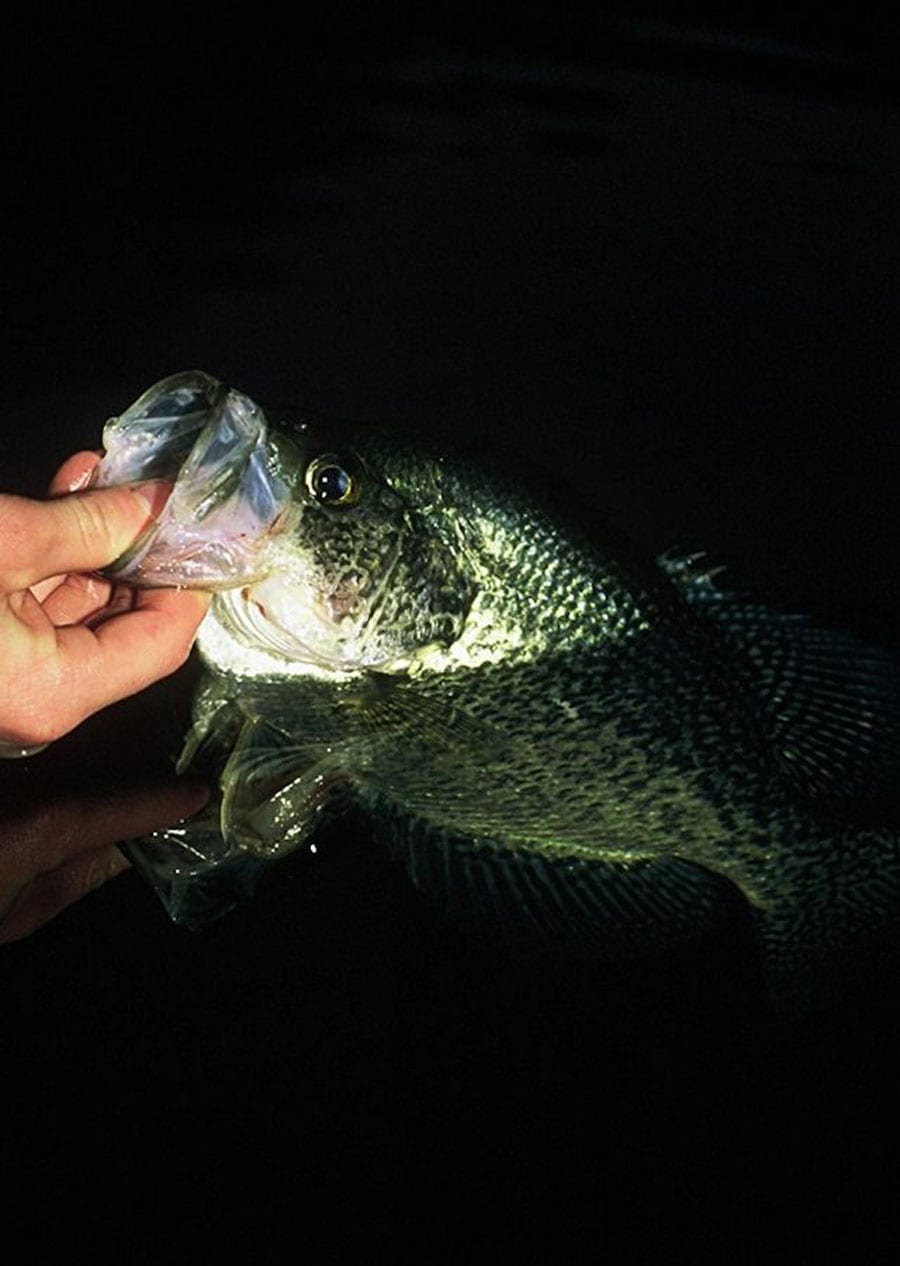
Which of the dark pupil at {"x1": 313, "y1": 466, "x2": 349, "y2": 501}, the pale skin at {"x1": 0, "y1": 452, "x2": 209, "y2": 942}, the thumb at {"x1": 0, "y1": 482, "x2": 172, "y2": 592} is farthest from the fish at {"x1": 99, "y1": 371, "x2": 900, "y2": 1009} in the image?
the thumb at {"x1": 0, "y1": 482, "x2": 172, "y2": 592}

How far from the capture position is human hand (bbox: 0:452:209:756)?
2.44 metres

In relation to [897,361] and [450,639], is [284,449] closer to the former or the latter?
[450,639]

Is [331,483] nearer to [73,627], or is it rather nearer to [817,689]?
[73,627]

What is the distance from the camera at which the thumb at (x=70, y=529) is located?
2385 mm

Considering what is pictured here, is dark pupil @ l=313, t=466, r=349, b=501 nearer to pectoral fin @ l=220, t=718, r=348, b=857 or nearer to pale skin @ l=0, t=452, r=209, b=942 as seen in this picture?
pale skin @ l=0, t=452, r=209, b=942

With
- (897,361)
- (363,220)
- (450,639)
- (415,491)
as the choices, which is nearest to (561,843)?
(450,639)

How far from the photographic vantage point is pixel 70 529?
2.49 m

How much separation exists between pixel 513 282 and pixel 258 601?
332 centimetres

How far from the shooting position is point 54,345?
5.46m

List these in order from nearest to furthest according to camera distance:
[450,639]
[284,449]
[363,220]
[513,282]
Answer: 1. [284,449]
2. [450,639]
3. [513,282]
4. [363,220]

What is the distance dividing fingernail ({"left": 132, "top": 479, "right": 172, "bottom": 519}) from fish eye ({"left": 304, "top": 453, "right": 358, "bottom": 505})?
14.9 inches

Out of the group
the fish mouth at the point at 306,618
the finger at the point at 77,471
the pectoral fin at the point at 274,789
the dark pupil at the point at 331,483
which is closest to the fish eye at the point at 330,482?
the dark pupil at the point at 331,483

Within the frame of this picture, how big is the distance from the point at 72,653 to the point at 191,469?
44cm

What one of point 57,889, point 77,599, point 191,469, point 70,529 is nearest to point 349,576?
point 191,469
